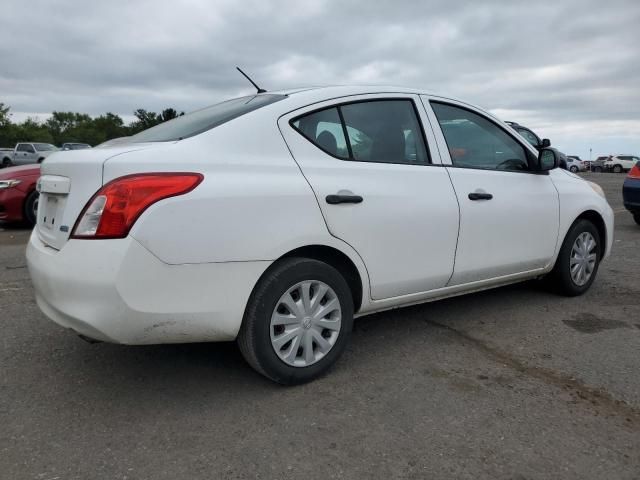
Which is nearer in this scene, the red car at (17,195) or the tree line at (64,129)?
the red car at (17,195)

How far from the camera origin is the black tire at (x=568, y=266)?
445 cm

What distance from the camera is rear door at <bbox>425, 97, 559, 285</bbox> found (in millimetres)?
3623

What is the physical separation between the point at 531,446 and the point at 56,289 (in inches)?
87.1

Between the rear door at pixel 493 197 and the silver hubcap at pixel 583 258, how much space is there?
0.36 metres

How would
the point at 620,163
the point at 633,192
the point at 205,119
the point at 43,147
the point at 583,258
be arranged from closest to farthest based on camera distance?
1. the point at 205,119
2. the point at 583,258
3. the point at 633,192
4. the point at 43,147
5. the point at 620,163

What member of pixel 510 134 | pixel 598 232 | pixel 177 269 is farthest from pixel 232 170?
pixel 598 232

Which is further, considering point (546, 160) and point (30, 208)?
point (30, 208)

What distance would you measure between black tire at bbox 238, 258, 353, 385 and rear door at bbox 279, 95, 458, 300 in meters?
0.23

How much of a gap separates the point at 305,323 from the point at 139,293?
87cm

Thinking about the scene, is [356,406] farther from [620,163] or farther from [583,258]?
[620,163]

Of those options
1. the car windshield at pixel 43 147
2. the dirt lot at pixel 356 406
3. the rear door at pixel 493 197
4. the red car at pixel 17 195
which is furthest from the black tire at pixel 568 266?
Answer: the car windshield at pixel 43 147

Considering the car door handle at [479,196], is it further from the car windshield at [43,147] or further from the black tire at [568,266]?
the car windshield at [43,147]

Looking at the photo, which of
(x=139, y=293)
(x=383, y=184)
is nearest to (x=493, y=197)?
(x=383, y=184)

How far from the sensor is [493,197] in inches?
148
